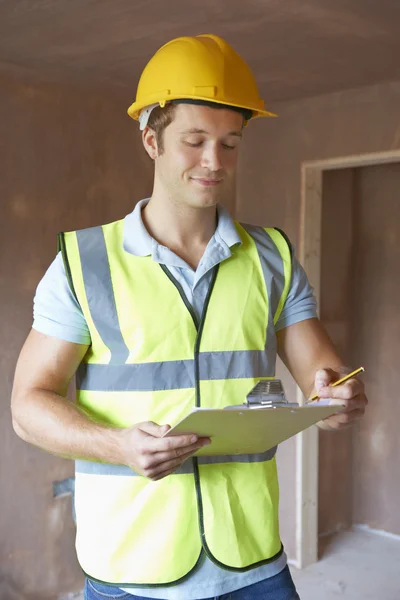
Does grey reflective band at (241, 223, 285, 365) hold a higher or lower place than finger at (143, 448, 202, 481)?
higher

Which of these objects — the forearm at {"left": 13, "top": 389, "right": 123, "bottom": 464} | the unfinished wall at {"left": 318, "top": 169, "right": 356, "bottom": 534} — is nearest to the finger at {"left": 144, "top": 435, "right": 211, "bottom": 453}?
the forearm at {"left": 13, "top": 389, "right": 123, "bottom": 464}

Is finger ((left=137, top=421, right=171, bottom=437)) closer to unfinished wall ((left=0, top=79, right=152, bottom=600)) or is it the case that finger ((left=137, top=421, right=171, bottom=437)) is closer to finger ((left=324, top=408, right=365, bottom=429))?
finger ((left=324, top=408, right=365, bottom=429))

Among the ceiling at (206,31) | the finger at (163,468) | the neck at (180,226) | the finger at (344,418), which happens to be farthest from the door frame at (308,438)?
the finger at (163,468)

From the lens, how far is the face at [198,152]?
1480mm

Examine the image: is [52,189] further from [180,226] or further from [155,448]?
[155,448]

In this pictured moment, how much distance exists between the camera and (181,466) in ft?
4.77

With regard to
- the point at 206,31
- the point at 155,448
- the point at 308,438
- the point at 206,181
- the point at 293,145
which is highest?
the point at 206,31

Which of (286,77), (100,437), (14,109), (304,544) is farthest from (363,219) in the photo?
(100,437)

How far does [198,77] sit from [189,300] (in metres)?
0.44

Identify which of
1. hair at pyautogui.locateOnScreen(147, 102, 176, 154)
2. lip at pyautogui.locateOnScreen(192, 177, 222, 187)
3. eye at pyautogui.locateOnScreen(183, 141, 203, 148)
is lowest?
lip at pyautogui.locateOnScreen(192, 177, 222, 187)

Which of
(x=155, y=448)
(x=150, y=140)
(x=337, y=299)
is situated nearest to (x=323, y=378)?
(x=155, y=448)

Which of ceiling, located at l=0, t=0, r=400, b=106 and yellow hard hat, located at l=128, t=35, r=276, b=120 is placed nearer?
yellow hard hat, located at l=128, t=35, r=276, b=120

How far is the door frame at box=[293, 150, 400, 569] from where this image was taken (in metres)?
4.46

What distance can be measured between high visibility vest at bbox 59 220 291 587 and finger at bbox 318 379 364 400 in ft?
0.48
